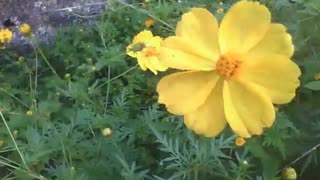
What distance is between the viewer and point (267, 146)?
44.7 inches

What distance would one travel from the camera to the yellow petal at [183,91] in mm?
884

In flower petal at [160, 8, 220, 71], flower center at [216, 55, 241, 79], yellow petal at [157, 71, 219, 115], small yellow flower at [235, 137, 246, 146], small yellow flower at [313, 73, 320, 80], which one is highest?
flower petal at [160, 8, 220, 71]

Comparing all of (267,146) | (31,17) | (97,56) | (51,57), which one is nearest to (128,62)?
(97,56)

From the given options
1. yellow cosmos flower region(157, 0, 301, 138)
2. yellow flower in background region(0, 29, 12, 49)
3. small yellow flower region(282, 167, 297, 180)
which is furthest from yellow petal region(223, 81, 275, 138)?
yellow flower in background region(0, 29, 12, 49)

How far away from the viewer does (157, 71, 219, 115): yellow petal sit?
0.88 metres

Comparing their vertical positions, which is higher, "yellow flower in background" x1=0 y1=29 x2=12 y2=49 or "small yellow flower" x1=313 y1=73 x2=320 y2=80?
"small yellow flower" x1=313 y1=73 x2=320 y2=80

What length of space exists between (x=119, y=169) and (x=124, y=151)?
87 millimetres

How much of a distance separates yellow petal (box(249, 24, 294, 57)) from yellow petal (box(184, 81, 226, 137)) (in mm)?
87

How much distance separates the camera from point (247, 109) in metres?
0.90

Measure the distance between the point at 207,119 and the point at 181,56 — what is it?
9 cm

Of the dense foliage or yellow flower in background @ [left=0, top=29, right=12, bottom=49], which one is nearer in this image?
the dense foliage

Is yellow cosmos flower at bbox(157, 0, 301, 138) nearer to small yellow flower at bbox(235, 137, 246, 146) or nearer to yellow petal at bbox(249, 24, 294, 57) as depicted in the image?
yellow petal at bbox(249, 24, 294, 57)

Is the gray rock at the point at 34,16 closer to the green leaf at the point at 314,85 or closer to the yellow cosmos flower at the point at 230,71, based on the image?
the green leaf at the point at 314,85

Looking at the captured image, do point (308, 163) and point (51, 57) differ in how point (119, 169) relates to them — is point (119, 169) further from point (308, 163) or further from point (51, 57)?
point (51, 57)
